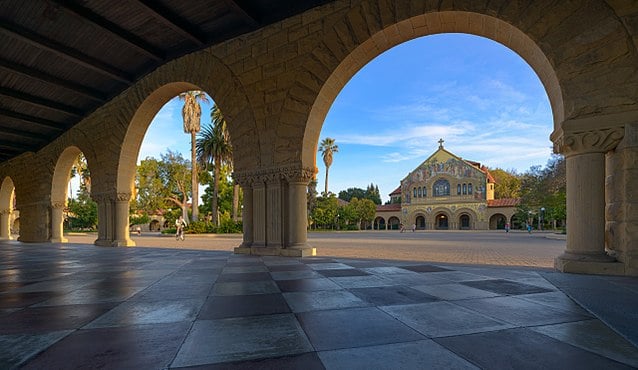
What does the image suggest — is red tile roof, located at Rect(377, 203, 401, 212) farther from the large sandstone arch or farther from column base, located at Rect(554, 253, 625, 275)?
column base, located at Rect(554, 253, 625, 275)

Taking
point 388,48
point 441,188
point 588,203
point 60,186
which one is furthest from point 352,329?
point 441,188

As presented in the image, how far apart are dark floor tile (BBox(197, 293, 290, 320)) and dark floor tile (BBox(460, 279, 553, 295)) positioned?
7.82 ft

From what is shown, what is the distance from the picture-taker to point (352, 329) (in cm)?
246

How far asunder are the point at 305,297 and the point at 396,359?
1713 millimetres

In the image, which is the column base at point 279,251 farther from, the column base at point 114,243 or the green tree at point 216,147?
the green tree at point 216,147

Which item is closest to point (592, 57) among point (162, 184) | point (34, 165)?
point (34, 165)

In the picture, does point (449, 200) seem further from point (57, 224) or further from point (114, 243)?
point (57, 224)

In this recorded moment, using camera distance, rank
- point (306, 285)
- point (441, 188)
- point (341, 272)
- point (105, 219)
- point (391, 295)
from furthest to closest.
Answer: point (441, 188) < point (105, 219) < point (341, 272) < point (306, 285) < point (391, 295)

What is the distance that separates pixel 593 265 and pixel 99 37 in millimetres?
10727

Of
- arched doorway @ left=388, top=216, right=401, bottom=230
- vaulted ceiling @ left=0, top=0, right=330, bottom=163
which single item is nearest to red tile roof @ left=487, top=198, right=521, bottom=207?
arched doorway @ left=388, top=216, right=401, bottom=230

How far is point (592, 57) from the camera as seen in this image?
484cm

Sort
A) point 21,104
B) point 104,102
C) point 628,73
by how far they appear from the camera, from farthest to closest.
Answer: point 104,102
point 21,104
point 628,73

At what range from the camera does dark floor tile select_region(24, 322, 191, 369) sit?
1.89 metres

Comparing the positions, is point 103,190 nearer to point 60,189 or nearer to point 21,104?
point 21,104
